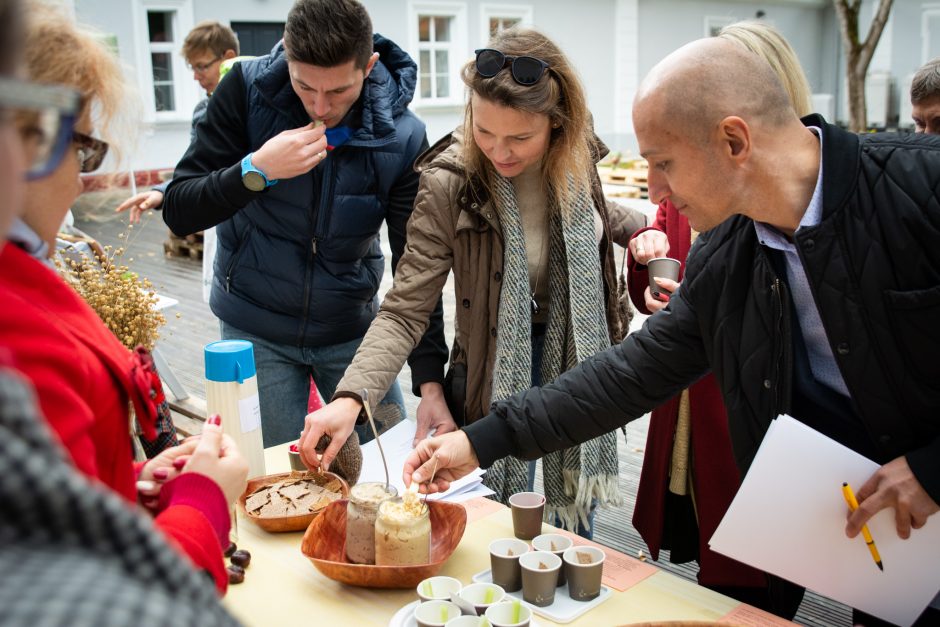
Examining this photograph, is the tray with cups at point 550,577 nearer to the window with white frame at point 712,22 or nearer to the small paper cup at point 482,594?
the small paper cup at point 482,594

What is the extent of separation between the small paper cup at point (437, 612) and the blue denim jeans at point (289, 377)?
1.10 m

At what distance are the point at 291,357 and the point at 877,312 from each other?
1586 millimetres

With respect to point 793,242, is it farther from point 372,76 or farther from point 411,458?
point 372,76

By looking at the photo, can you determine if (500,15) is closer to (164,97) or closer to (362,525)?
(164,97)

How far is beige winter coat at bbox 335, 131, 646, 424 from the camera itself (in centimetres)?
216

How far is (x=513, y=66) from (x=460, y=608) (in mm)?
1236

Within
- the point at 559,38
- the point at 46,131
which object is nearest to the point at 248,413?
the point at 46,131

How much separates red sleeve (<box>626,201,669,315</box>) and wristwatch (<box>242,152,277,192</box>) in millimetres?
990

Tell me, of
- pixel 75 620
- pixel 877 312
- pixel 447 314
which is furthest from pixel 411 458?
pixel 447 314

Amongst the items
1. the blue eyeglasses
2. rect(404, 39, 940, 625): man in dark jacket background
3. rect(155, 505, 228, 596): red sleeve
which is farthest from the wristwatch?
the blue eyeglasses

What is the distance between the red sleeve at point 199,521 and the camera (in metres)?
0.98

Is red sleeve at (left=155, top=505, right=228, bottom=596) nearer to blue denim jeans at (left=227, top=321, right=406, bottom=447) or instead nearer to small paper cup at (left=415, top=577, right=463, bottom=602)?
small paper cup at (left=415, top=577, right=463, bottom=602)

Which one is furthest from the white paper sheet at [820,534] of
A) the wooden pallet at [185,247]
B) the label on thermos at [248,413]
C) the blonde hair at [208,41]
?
the wooden pallet at [185,247]

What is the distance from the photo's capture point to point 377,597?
152cm
